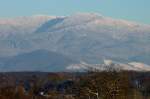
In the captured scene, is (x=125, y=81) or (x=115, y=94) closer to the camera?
(x=115, y=94)

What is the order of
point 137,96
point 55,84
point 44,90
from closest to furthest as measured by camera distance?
point 137,96
point 44,90
point 55,84

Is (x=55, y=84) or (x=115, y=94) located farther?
(x=55, y=84)

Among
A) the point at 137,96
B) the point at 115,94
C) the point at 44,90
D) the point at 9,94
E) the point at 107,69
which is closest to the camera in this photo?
the point at 115,94

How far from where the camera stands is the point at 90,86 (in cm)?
5153

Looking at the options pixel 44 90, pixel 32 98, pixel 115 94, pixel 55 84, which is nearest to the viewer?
pixel 115 94

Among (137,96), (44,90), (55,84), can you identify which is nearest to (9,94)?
(137,96)

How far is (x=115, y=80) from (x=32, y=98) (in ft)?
91.9

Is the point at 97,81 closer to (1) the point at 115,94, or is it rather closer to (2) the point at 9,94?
(1) the point at 115,94

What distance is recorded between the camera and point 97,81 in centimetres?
5103

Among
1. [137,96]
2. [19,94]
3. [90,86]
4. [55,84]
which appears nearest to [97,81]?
[90,86]

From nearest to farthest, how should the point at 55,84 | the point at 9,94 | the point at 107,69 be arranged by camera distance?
the point at 107,69, the point at 9,94, the point at 55,84

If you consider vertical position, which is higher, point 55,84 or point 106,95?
point 55,84

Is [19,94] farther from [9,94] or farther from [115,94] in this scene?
[115,94]

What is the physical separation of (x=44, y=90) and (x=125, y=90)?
49.2 meters
